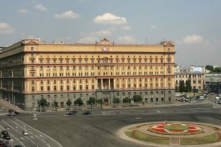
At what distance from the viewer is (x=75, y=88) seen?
137m

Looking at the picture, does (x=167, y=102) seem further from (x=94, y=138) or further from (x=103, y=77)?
(x=94, y=138)

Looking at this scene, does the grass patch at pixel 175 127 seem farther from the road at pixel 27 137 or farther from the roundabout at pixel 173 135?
the road at pixel 27 137

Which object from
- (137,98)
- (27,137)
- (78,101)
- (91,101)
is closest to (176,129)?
(27,137)

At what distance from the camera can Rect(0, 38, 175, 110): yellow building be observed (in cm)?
13038

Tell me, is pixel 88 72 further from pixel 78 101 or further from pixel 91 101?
pixel 78 101

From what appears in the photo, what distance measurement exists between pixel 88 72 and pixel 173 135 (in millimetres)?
74592

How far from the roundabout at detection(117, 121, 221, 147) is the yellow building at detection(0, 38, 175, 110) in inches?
2298

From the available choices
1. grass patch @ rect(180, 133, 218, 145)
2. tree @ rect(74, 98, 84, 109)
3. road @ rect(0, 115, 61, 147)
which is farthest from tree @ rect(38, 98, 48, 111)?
grass patch @ rect(180, 133, 218, 145)

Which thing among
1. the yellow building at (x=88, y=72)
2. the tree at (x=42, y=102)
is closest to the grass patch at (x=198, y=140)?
the tree at (x=42, y=102)

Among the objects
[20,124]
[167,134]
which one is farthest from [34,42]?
[167,134]

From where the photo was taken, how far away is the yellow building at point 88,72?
5133 inches

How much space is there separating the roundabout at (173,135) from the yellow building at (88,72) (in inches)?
2298

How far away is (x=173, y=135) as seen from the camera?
6944 centimetres

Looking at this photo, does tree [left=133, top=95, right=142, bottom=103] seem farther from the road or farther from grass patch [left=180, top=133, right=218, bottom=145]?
grass patch [left=180, top=133, right=218, bottom=145]
